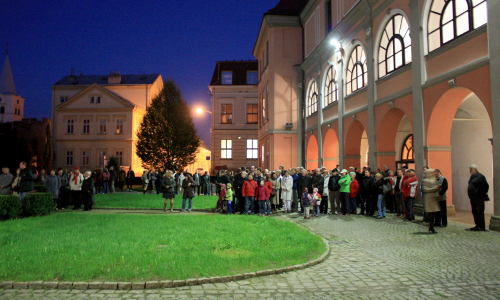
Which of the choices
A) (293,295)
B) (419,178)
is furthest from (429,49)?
(293,295)

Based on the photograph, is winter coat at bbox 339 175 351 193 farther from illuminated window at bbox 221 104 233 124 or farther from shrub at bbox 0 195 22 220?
illuminated window at bbox 221 104 233 124

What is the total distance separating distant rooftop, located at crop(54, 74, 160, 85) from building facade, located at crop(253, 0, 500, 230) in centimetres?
3361

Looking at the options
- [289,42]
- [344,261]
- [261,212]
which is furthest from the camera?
[289,42]

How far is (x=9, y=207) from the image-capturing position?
13.1 m

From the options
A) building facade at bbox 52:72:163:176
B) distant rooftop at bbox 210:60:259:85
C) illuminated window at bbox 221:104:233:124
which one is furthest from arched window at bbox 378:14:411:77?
building facade at bbox 52:72:163:176

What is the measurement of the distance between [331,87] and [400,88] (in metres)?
Result: 8.79

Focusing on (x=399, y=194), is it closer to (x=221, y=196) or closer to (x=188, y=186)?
(x=221, y=196)

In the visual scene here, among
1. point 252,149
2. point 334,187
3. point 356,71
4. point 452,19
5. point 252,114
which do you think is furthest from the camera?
point 252,114

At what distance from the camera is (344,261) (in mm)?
7371

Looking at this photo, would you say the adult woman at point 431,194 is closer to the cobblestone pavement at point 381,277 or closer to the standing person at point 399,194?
the cobblestone pavement at point 381,277

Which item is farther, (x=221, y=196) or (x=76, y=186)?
(x=76, y=186)

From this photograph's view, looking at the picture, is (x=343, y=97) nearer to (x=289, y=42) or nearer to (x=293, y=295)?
(x=289, y=42)

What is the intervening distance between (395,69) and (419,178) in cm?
482

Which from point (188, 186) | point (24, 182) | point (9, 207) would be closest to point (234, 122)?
point (188, 186)
